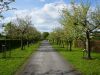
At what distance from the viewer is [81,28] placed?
86.3 ft

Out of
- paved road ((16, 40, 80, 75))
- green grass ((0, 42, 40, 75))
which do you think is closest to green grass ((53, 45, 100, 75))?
paved road ((16, 40, 80, 75))

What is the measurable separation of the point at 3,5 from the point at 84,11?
11.5 meters

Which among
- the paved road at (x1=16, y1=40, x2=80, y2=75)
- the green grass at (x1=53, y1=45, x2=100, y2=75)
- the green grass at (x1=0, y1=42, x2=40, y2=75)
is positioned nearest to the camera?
the paved road at (x1=16, y1=40, x2=80, y2=75)

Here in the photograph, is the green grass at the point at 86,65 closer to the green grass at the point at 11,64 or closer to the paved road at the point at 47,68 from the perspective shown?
the paved road at the point at 47,68

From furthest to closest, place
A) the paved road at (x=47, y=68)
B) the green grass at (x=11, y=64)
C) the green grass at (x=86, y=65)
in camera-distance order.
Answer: the green grass at (x=86, y=65) → the green grass at (x=11, y=64) → the paved road at (x=47, y=68)

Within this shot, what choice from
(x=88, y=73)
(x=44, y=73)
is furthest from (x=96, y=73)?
(x=44, y=73)

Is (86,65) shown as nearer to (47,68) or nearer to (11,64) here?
(47,68)

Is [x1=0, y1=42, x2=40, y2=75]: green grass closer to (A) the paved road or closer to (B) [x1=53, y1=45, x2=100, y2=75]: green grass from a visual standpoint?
(A) the paved road

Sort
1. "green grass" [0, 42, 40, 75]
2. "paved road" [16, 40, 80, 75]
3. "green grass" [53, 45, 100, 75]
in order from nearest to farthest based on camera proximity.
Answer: "paved road" [16, 40, 80, 75], "green grass" [0, 42, 40, 75], "green grass" [53, 45, 100, 75]

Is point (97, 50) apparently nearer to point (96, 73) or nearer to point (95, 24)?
point (95, 24)

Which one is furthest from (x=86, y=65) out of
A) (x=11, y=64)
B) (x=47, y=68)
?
(x=11, y=64)

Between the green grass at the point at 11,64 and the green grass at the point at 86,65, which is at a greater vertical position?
the green grass at the point at 11,64

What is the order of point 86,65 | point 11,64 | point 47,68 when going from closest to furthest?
point 47,68, point 86,65, point 11,64

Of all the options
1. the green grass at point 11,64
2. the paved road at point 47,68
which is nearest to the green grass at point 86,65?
the paved road at point 47,68
